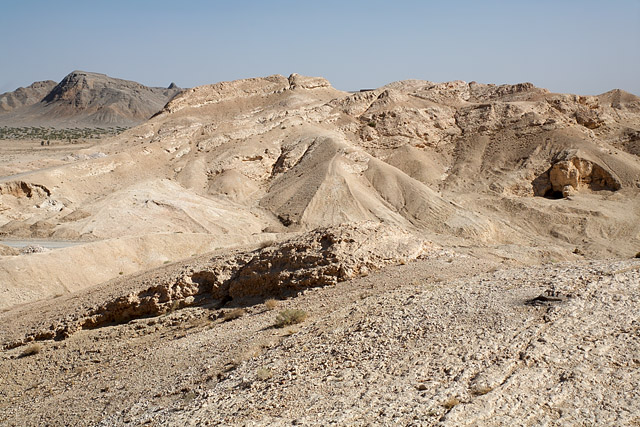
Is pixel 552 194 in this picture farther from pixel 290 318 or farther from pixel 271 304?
pixel 290 318

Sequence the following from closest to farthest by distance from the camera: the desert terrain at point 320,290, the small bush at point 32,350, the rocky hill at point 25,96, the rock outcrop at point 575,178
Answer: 1. the desert terrain at point 320,290
2. the small bush at point 32,350
3. the rock outcrop at point 575,178
4. the rocky hill at point 25,96

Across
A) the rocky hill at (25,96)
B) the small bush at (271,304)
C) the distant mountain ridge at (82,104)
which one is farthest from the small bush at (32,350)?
the rocky hill at (25,96)

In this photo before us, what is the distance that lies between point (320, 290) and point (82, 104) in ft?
397

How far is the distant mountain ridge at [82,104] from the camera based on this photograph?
4397 inches

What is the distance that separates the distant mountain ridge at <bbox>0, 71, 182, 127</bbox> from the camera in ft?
366

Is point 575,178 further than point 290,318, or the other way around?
point 575,178

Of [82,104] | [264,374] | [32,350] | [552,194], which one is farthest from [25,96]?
[264,374]

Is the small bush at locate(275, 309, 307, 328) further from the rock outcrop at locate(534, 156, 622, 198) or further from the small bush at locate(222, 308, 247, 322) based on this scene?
the rock outcrop at locate(534, 156, 622, 198)

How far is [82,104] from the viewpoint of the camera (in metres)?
118

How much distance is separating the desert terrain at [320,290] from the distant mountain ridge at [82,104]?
83.4 meters

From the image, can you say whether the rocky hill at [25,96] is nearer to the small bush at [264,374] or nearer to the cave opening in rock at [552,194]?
the cave opening in rock at [552,194]

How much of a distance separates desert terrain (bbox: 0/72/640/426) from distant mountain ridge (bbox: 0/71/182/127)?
83427 mm

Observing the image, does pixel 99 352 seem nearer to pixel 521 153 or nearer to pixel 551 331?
pixel 551 331

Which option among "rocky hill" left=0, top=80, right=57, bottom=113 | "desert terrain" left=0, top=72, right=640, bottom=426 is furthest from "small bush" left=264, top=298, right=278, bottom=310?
"rocky hill" left=0, top=80, right=57, bottom=113
